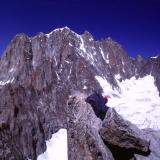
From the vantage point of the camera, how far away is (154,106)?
560 ft

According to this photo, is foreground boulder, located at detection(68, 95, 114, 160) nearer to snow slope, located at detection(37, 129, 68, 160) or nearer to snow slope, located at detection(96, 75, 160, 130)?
snow slope, located at detection(37, 129, 68, 160)

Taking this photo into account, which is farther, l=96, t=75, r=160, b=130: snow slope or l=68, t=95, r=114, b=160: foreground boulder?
l=96, t=75, r=160, b=130: snow slope

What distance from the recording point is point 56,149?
283ft

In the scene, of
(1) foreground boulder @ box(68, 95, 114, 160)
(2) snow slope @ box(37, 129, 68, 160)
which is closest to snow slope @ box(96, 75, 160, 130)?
(2) snow slope @ box(37, 129, 68, 160)

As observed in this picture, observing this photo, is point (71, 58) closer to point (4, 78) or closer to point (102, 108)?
point (4, 78)

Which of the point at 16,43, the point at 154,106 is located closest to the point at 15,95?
the point at 154,106

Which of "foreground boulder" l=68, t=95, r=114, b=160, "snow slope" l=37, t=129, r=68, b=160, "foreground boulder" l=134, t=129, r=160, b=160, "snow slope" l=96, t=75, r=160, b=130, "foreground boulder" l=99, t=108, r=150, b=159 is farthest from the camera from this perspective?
"snow slope" l=96, t=75, r=160, b=130

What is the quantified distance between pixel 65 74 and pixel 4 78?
117ft

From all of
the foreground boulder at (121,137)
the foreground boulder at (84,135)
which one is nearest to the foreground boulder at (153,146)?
the foreground boulder at (121,137)

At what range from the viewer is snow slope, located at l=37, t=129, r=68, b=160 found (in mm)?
78000

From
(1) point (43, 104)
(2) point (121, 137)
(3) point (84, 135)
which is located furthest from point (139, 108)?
(3) point (84, 135)

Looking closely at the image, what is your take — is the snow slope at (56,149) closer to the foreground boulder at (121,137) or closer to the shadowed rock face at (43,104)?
the shadowed rock face at (43,104)

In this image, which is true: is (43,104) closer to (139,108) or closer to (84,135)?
(139,108)

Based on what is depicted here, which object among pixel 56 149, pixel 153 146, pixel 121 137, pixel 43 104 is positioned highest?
pixel 43 104
